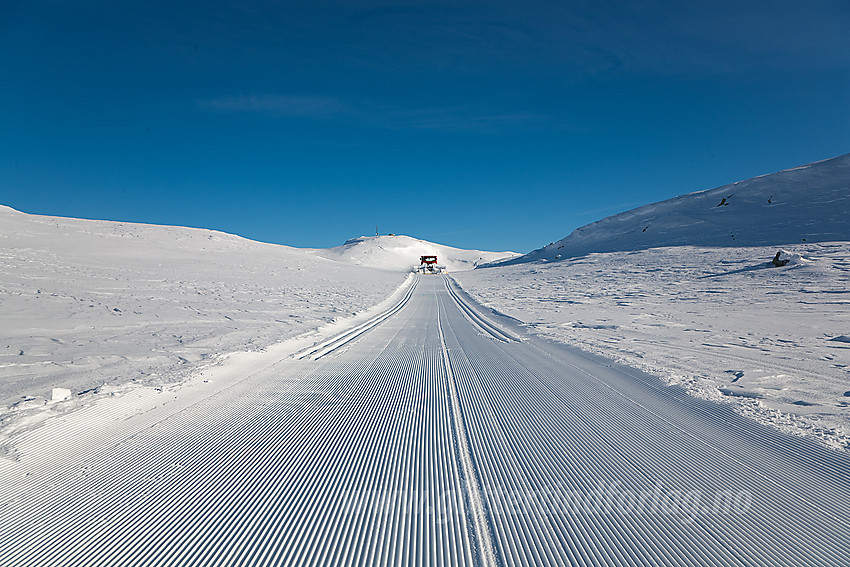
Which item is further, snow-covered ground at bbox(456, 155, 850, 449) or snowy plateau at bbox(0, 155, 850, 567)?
snow-covered ground at bbox(456, 155, 850, 449)

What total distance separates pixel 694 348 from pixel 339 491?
24.6ft

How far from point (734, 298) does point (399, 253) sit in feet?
260

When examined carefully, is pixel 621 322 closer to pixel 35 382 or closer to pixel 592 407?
pixel 592 407

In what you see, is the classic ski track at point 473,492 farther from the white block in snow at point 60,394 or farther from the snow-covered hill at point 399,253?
the snow-covered hill at point 399,253

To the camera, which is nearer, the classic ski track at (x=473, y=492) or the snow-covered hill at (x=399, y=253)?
the classic ski track at (x=473, y=492)

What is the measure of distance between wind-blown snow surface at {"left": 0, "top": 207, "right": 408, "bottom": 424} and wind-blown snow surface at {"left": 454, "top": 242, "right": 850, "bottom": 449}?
6861mm

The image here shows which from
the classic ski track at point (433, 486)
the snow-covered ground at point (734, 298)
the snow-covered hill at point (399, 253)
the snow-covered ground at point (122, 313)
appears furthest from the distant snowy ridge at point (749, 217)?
the snow-covered hill at point (399, 253)

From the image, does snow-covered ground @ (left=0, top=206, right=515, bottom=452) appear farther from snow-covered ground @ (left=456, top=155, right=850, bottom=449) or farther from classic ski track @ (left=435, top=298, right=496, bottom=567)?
snow-covered ground @ (left=456, top=155, right=850, bottom=449)

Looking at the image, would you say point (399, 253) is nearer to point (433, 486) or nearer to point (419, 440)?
point (419, 440)

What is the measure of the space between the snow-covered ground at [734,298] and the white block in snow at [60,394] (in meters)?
7.21

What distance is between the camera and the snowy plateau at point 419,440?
2.45m

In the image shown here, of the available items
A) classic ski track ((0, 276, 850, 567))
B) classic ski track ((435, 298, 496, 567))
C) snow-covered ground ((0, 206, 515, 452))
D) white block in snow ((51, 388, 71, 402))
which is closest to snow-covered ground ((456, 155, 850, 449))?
classic ski track ((0, 276, 850, 567))

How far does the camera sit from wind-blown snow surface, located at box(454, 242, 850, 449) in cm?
507

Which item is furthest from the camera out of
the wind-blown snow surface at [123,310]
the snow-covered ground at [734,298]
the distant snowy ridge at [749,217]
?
the distant snowy ridge at [749,217]
